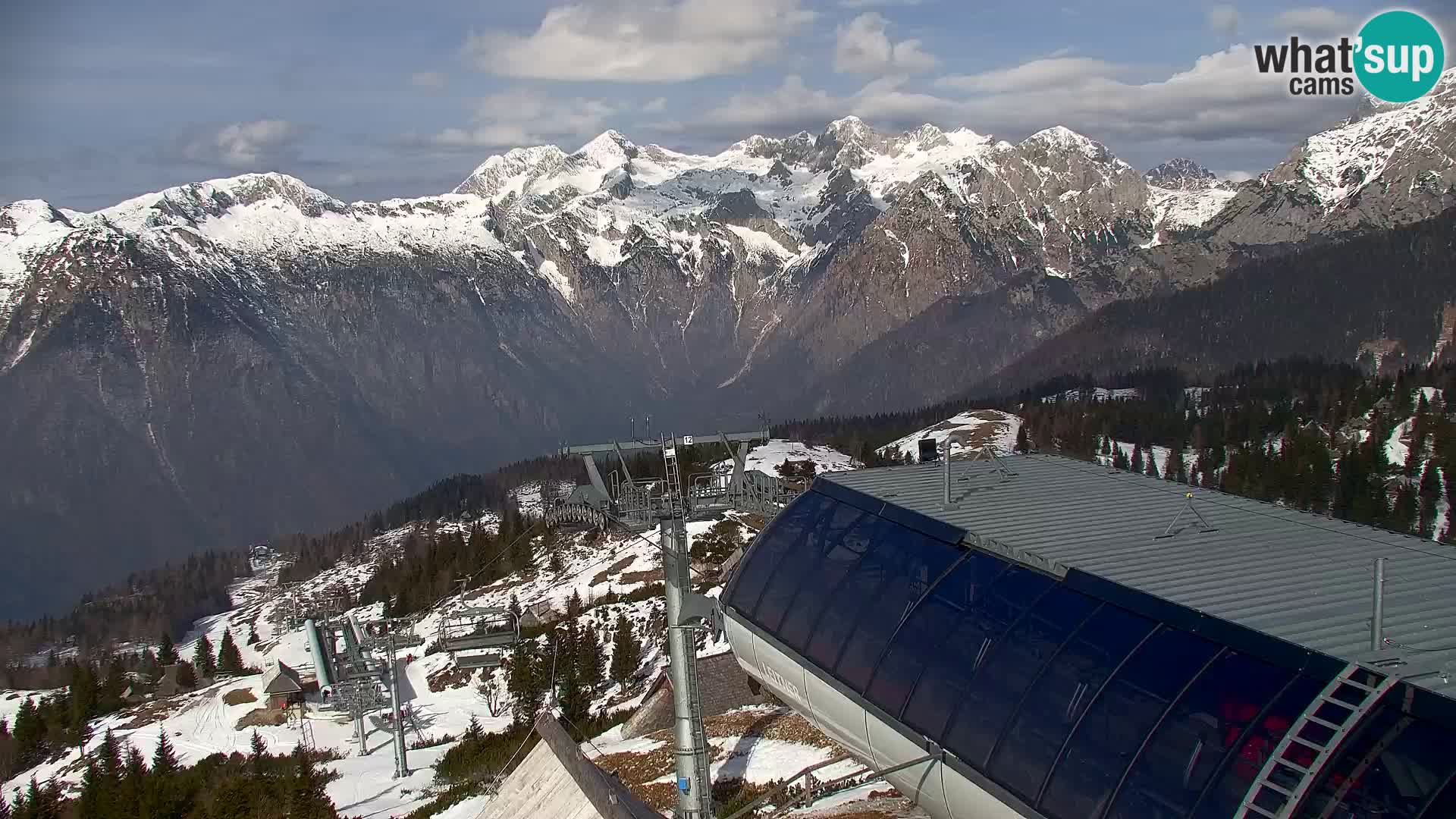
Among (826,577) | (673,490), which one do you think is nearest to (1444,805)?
(826,577)

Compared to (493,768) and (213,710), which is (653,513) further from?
(213,710)

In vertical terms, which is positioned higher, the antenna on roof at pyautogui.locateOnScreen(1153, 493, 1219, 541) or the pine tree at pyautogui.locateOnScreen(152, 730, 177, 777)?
the antenna on roof at pyautogui.locateOnScreen(1153, 493, 1219, 541)

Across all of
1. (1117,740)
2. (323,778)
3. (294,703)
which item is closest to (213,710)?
(294,703)

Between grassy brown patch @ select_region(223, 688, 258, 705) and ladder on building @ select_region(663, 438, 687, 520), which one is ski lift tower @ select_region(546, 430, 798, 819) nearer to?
ladder on building @ select_region(663, 438, 687, 520)

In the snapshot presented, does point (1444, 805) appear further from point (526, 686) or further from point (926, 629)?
point (526, 686)

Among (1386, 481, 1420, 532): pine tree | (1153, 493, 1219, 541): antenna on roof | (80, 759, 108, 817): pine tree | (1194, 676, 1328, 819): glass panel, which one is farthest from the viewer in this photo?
(1386, 481, 1420, 532): pine tree

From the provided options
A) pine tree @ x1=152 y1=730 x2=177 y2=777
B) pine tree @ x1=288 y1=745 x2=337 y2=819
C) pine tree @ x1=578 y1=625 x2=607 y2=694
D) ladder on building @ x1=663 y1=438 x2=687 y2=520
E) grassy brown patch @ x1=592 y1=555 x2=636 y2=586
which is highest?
ladder on building @ x1=663 y1=438 x2=687 y2=520

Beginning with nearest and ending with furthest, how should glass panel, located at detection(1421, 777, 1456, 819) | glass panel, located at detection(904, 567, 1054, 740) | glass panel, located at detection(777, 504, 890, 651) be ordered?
glass panel, located at detection(1421, 777, 1456, 819) < glass panel, located at detection(904, 567, 1054, 740) < glass panel, located at detection(777, 504, 890, 651)

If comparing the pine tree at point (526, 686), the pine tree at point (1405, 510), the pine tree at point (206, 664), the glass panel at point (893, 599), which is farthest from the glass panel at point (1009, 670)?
the pine tree at point (206, 664)

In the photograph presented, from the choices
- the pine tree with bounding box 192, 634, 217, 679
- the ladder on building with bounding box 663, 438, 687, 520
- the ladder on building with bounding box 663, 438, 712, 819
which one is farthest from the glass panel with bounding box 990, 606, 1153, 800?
the pine tree with bounding box 192, 634, 217, 679
